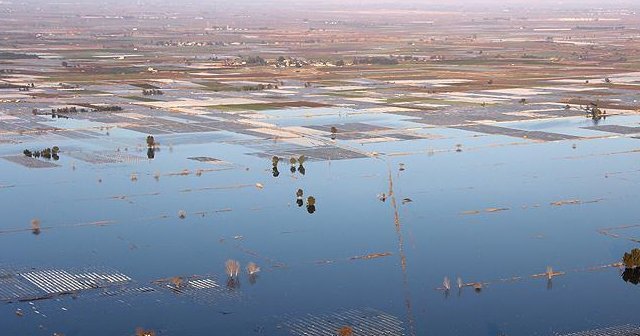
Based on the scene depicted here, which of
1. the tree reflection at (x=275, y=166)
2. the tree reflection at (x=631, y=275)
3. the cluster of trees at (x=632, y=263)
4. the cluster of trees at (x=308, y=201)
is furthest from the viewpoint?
the tree reflection at (x=275, y=166)

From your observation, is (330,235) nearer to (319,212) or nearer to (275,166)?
(319,212)

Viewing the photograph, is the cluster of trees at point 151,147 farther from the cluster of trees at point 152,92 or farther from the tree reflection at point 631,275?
the tree reflection at point 631,275

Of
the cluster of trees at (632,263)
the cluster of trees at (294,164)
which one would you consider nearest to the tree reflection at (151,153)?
the cluster of trees at (294,164)

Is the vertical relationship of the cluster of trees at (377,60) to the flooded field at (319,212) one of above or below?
above

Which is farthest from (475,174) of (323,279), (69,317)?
(69,317)

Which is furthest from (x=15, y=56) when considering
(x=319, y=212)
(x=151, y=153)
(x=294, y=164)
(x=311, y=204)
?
(x=319, y=212)

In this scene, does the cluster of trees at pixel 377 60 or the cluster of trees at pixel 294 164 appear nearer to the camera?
the cluster of trees at pixel 294 164

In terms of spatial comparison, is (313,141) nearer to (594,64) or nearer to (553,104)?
(553,104)
